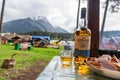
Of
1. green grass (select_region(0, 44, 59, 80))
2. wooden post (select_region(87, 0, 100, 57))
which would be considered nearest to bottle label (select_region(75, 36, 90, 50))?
wooden post (select_region(87, 0, 100, 57))

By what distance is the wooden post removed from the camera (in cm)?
142

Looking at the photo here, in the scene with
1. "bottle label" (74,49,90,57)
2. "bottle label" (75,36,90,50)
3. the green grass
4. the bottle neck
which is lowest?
the green grass

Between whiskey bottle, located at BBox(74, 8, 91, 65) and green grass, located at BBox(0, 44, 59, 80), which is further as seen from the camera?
green grass, located at BBox(0, 44, 59, 80)

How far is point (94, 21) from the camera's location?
57.4 inches

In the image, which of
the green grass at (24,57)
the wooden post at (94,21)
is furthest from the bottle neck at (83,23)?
the green grass at (24,57)

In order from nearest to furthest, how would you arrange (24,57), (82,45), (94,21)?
(82,45) → (94,21) → (24,57)

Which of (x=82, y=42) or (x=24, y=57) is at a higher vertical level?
(x=82, y=42)

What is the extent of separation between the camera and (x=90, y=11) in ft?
4.70

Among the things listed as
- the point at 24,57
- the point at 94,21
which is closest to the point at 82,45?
the point at 94,21

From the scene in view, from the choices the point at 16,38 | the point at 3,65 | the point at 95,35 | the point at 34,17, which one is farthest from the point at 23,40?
the point at 34,17

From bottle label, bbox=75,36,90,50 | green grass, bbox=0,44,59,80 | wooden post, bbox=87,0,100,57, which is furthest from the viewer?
green grass, bbox=0,44,59,80

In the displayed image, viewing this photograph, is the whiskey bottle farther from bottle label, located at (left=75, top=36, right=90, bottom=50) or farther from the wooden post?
the wooden post

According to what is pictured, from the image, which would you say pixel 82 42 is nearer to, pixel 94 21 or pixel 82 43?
pixel 82 43

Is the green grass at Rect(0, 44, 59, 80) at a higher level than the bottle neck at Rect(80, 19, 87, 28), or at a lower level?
lower
